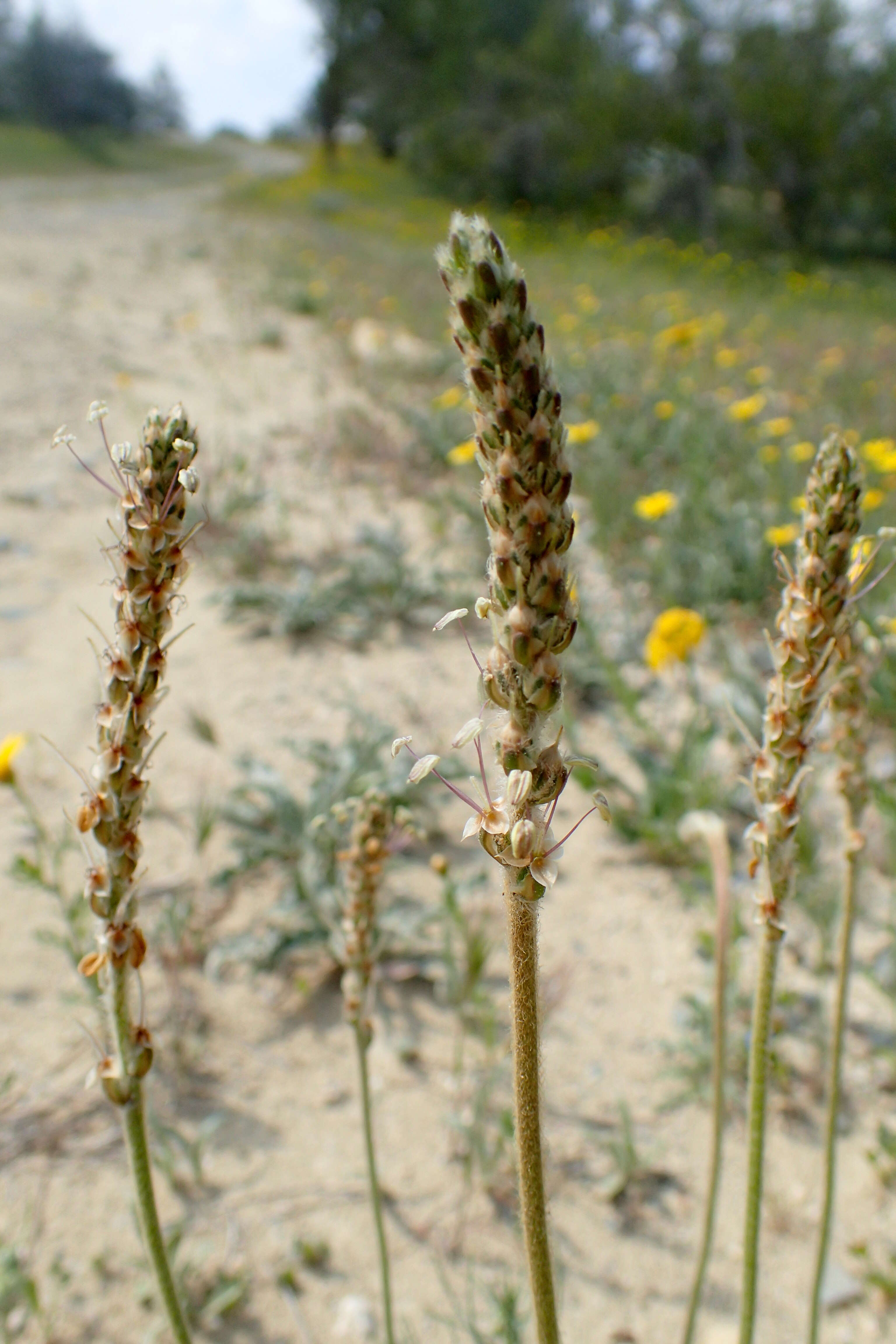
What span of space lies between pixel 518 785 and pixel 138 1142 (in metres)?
0.65

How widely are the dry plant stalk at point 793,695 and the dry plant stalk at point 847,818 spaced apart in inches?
10.8

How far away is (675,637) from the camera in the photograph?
313cm

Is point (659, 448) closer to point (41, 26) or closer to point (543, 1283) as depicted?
point (543, 1283)

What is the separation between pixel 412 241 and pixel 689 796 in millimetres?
18663

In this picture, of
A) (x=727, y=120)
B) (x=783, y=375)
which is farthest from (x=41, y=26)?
(x=783, y=375)

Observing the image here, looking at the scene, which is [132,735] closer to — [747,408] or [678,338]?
[747,408]

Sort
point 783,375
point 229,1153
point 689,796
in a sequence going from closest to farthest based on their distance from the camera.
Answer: point 229,1153 < point 689,796 < point 783,375

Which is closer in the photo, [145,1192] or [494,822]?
[494,822]

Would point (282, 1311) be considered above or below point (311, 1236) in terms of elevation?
below

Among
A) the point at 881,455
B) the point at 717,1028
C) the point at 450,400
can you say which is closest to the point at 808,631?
the point at 717,1028

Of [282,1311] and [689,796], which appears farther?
[689,796]

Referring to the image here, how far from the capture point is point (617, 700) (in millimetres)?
4152

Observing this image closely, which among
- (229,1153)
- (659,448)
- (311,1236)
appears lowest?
(311,1236)

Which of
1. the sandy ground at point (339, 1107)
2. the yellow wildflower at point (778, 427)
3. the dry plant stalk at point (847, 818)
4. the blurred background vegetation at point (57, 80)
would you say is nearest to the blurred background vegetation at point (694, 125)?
the yellow wildflower at point (778, 427)
